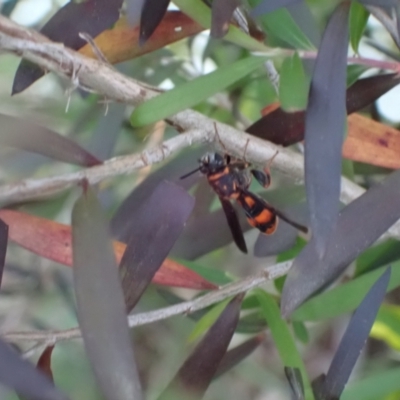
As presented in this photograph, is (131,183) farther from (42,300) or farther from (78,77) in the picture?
(78,77)

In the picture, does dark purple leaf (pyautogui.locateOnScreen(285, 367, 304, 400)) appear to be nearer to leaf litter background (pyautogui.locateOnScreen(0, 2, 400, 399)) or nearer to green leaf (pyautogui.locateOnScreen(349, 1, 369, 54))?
leaf litter background (pyautogui.locateOnScreen(0, 2, 400, 399))

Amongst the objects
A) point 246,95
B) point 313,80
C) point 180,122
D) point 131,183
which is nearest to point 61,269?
point 131,183

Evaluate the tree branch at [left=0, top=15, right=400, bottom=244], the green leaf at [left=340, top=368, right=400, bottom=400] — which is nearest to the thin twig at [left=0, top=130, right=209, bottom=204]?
the tree branch at [left=0, top=15, right=400, bottom=244]

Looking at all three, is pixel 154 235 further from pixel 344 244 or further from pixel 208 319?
pixel 208 319

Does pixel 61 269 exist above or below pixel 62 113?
below

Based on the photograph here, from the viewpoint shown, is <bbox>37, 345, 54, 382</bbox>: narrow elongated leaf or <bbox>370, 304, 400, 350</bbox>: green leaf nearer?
<bbox>37, 345, 54, 382</bbox>: narrow elongated leaf

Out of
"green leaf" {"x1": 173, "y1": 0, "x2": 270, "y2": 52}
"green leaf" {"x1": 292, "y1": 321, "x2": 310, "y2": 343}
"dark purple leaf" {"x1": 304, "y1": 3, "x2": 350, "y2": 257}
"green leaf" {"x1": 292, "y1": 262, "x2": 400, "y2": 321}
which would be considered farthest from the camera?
"green leaf" {"x1": 292, "y1": 321, "x2": 310, "y2": 343}

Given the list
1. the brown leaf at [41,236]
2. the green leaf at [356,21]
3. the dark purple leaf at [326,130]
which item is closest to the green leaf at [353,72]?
the green leaf at [356,21]
